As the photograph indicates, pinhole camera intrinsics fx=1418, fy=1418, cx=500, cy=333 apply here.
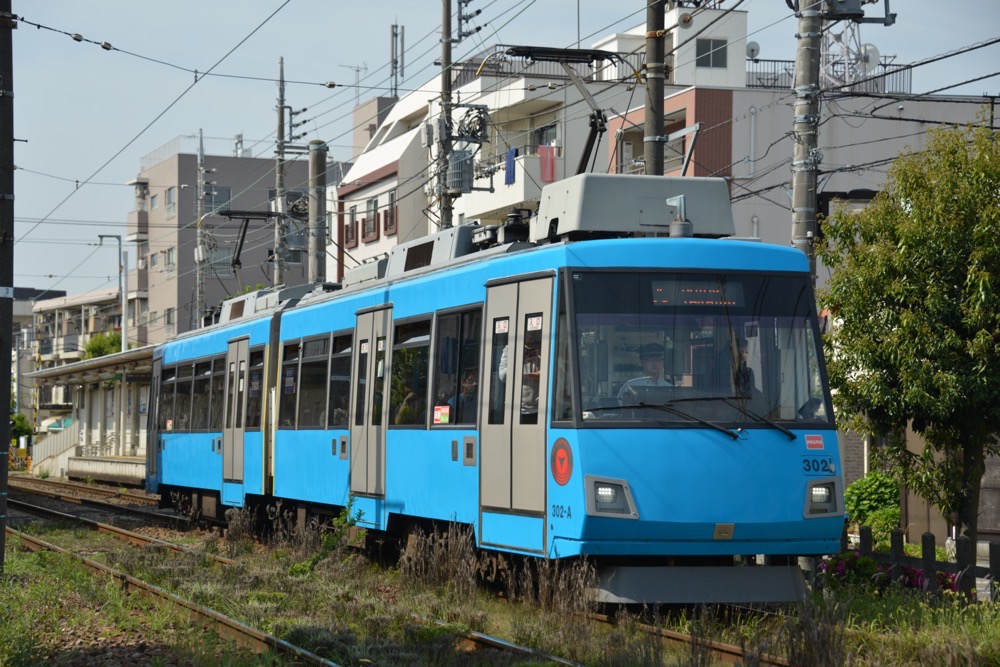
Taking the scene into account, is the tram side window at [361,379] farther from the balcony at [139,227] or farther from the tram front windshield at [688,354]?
the balcony at [139,227]

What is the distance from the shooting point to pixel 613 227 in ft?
39.2

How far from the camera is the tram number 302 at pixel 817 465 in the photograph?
1082 cm

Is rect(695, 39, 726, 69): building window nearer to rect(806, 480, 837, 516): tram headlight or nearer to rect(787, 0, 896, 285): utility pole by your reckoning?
rect(787, 0, 896, 285): utility pole

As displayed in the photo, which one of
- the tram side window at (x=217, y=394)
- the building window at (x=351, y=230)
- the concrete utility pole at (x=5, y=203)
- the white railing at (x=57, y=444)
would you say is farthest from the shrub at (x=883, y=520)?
the white railing at (x=57, y=444)

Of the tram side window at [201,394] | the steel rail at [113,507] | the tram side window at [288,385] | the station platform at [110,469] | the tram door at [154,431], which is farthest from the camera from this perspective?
the station platform at [110,469]

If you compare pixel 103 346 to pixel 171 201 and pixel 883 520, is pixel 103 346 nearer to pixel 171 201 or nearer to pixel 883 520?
pixel 171 201

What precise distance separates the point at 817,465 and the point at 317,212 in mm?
22271

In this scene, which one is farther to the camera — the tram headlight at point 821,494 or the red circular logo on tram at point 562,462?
the tram headlight at point 821,494

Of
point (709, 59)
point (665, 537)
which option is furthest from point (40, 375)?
point (665, 537)

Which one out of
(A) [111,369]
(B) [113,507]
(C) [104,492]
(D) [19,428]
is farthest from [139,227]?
(B) [113,507]

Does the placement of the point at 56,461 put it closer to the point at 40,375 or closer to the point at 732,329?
the point at 40,375

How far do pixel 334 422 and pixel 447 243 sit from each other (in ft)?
9.83

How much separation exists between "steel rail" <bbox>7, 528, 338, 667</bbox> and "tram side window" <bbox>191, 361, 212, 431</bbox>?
615 cm

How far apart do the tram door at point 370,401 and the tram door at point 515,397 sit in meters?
2.65
